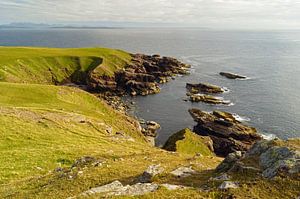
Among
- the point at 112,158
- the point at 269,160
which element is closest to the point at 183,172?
the point at 269,160

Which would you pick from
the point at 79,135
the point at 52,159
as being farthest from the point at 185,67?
the point at 52,159

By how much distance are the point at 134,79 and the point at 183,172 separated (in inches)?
4213

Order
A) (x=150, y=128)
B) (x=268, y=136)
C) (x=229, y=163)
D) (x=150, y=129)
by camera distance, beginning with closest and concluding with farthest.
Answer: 1. (x=229, y=163)
2. (x=268, y=136)
3. (x=150, y=129)
4. (x=150, y=128)

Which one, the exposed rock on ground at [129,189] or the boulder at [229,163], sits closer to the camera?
the exposed rock on ground at [129,189]

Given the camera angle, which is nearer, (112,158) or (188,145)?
(112,158)

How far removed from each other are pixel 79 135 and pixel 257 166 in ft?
95.5

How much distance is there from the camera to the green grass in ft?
344

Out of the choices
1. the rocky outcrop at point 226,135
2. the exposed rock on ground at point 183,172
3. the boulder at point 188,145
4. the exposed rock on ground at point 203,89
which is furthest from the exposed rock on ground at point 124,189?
the exposed rock on ground at point 203,89

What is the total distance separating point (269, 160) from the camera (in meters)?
17.1

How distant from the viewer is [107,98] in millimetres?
106500

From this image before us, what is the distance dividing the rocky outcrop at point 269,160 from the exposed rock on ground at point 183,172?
1.83 metres

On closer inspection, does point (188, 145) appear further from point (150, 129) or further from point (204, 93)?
point (204, 93)

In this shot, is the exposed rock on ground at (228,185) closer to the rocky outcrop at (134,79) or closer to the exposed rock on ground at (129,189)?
the exposed rock on ground at (129,189)

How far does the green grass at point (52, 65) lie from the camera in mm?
104750
